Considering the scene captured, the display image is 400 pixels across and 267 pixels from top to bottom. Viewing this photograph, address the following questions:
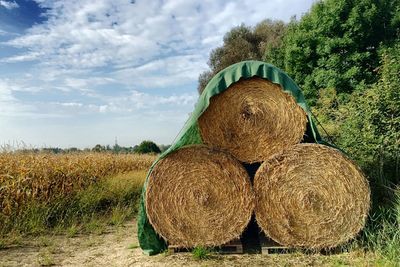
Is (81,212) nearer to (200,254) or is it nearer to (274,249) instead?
(200,254)

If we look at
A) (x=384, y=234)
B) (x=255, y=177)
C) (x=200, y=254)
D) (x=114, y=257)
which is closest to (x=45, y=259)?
(x=114, y=257)

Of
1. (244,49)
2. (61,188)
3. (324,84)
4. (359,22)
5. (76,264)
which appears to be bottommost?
(76,264)

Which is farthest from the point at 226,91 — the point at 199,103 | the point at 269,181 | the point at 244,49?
the point at 244,49

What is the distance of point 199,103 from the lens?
5.60m

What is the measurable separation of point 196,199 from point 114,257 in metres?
1.40

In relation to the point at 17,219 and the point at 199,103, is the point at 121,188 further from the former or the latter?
the point at 199,103

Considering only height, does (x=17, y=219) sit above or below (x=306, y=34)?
below

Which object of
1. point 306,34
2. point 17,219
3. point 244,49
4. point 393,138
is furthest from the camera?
point 244,49

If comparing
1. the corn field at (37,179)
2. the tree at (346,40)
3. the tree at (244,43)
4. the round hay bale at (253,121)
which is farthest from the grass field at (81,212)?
the tree at (244,43)

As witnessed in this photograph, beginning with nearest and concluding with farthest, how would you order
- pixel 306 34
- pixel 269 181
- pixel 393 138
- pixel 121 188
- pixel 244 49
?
pixel 269 181, pixel 393 138, pixel 121 188, pixel 306 34, pixel 244 49

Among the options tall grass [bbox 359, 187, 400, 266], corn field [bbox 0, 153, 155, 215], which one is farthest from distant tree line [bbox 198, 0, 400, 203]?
corn field [bbox 0, 153, 155, 215]

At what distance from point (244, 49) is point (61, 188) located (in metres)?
26.8

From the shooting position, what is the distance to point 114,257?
5461 millimetres

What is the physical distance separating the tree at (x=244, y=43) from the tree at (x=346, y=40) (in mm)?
12835
